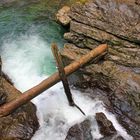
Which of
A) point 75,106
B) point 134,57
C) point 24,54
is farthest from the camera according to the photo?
point 24,54

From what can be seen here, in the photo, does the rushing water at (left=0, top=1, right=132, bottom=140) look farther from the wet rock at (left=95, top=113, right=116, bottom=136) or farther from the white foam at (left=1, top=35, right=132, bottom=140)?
the wet rock at (left=95, top=113, right=116, bottom=136)

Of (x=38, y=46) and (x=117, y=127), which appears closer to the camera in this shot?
(x=117, y=127)

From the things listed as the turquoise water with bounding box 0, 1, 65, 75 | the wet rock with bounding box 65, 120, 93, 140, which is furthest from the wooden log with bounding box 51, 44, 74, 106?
the turquoise water with bounding box 0, 1, 65, 75

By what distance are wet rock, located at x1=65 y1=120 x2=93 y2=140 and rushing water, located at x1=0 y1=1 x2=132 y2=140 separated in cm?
21

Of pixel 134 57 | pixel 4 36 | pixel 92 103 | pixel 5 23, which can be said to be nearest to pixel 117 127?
pixel 92 103

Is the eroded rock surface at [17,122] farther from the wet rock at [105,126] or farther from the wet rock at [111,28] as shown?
the wet rock at [111,28]

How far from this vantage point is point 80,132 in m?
12.2

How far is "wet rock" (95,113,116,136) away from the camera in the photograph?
1223 centimetres

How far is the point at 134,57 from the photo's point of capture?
14641 millimetres

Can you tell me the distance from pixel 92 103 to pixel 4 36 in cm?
787

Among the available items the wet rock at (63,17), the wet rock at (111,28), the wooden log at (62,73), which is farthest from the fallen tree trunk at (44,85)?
the wet rock at (63,17)

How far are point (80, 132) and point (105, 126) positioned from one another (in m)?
1.03

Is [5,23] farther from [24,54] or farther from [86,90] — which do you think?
[86,90]

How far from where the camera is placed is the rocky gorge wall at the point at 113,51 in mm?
13297
